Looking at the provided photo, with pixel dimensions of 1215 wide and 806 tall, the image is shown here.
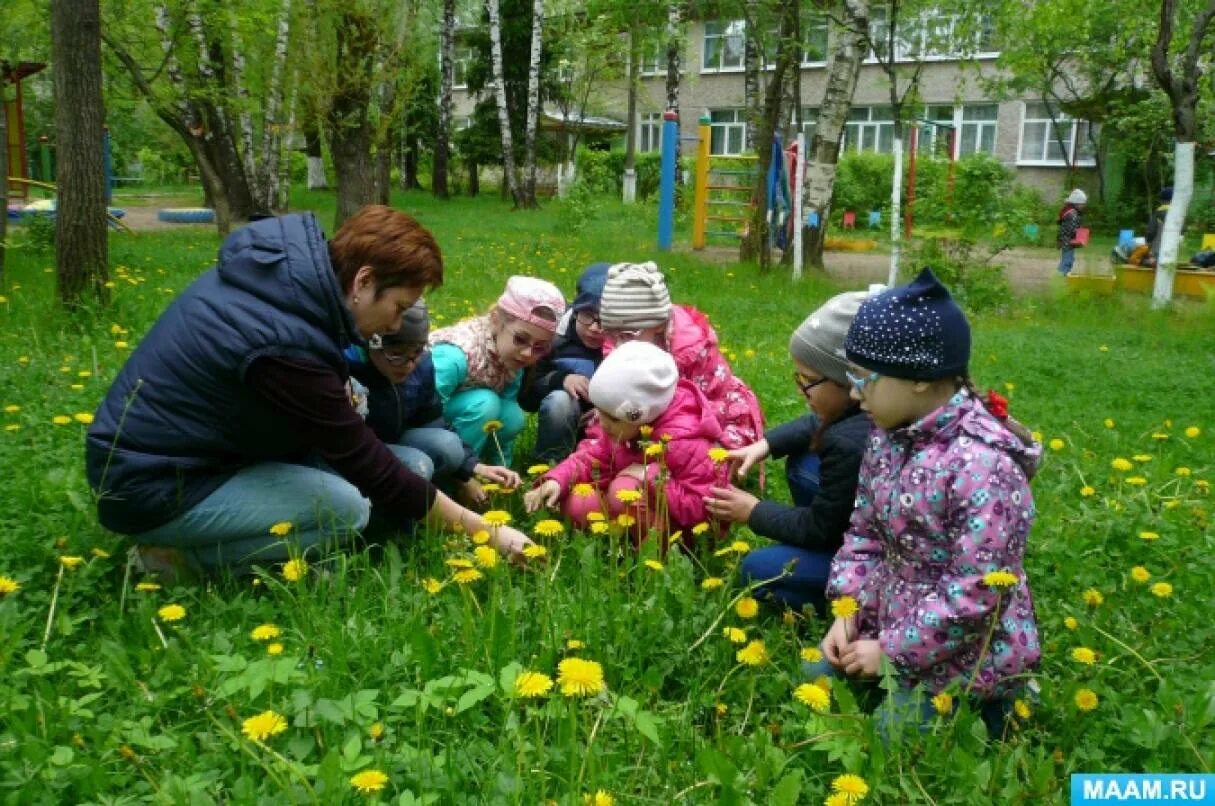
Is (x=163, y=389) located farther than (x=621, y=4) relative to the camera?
No

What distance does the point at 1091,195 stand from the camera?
27797 millimetres

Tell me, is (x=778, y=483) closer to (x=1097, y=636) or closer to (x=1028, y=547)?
(x=1028, y=547)

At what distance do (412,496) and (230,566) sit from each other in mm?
563

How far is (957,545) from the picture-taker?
215cm

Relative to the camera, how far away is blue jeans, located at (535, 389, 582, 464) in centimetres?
404

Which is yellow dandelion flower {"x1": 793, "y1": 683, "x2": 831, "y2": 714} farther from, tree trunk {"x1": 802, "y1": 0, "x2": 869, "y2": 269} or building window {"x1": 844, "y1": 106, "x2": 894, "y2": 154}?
building window {"x1": 844, "y1": 106, "x2": 894, "y2": 154}

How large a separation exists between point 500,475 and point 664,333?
3.15ft

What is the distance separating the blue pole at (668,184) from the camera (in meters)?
16.5

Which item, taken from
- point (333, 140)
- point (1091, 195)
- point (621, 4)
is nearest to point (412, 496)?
point (621, 4)

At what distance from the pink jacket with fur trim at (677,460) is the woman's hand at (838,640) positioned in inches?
32.2

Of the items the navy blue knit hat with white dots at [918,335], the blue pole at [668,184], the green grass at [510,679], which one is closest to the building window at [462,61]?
the blue pole at [668,184]

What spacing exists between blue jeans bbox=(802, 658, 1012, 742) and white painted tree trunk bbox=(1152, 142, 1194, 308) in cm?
974

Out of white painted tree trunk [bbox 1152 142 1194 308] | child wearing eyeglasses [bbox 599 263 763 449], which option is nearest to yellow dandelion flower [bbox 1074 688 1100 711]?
child wearing eyeglasses [bbox 599 263 763 449]

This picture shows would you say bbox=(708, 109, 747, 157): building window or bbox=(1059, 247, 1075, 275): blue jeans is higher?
bbox=(708, 109, 747, 157): building window
